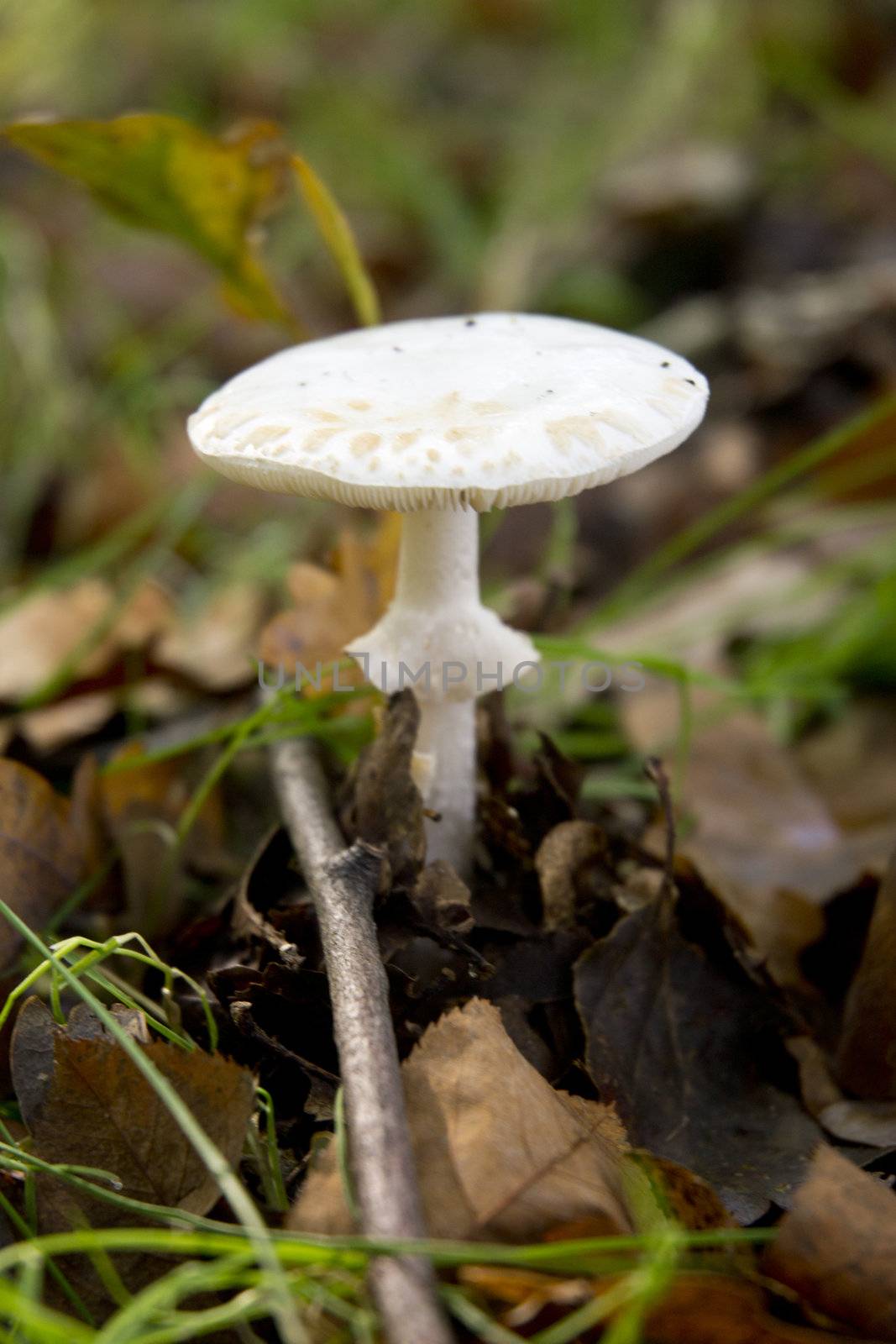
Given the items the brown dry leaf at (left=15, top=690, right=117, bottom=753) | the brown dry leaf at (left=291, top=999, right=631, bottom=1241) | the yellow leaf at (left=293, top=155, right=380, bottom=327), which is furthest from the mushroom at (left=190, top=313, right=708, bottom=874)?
the brown dry leaf at (left=15, top=690, right=117, bottom=753)

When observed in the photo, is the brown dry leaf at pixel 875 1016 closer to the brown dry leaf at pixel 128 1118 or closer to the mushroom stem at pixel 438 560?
the mushroom stem at pixel 438 560

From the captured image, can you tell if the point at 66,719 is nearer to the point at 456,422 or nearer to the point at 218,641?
the point at 218,641

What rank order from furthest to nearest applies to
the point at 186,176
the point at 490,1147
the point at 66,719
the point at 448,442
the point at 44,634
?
the point at 44,634 → the point at 66,719 → the point at 186,176 → the point at 448,442 → the point at 490,1147

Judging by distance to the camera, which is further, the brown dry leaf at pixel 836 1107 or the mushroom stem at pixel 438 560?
the mushroom stem at pixel 438 560

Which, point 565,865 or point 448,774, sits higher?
point 448,774

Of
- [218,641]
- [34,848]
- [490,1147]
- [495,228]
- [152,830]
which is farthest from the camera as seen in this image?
[495,228]

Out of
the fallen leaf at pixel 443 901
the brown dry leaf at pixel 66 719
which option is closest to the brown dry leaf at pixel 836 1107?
the fallen leaf at pixel 443 901

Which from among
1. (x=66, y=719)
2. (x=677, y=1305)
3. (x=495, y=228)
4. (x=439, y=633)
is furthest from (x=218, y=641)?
(x=495, y=228)
